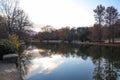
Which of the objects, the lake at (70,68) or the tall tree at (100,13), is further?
the tall tree at (100,13)

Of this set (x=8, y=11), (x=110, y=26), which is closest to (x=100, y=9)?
(x=110, y=26)

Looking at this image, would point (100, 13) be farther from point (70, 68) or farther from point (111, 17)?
point (70, 68)

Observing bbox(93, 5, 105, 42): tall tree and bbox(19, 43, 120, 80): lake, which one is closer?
bbox(19, 43, 120, 80): lake

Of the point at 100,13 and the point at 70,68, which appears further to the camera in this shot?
the point at 100,13

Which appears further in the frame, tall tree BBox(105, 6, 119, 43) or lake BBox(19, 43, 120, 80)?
tall tree BBox(105, 6, 119, 43)

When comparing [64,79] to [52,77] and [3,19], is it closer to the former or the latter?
[52,77]

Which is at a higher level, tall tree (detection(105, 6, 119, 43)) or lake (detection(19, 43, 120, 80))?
tall tree (detection(105, 6, 119, 43))

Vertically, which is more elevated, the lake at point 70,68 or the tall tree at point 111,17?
the tall tree at point 111,17

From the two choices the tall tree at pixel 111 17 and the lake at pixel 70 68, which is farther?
the tall tree at pixel 111 17

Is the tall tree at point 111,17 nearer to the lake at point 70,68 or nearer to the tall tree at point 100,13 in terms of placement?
the tall tree at point 100,13

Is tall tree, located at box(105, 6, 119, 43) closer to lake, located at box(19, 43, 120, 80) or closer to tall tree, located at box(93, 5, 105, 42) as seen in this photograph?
tall tree, located at box(93, 5, 105, 42)

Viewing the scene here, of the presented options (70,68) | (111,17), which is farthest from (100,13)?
(70,68)

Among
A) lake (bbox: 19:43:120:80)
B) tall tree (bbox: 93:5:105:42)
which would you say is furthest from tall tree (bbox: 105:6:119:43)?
lake (bbox: 19:43:120:80)

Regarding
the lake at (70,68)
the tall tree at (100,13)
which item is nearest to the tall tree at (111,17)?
the tall tree at (100,13)
